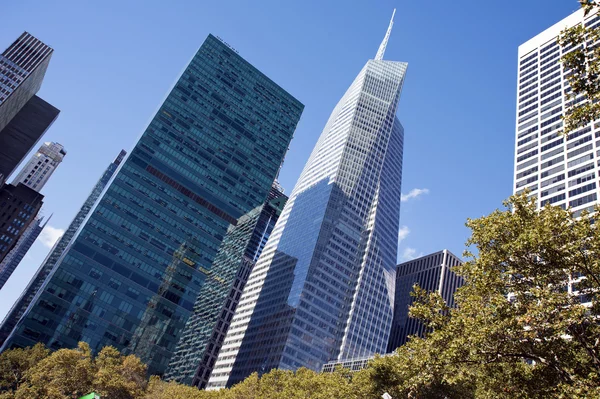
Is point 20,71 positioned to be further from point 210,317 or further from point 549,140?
point 549,140

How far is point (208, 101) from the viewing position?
423 feet

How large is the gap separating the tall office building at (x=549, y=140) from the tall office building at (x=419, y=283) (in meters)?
83.9

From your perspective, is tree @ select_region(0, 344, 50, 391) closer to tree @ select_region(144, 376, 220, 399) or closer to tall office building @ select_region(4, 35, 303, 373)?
tree @ select_region(144, 376, 220, 399)

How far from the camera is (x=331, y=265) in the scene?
138 meters

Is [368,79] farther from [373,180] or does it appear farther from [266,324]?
[266,324]

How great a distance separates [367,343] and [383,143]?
278 ft

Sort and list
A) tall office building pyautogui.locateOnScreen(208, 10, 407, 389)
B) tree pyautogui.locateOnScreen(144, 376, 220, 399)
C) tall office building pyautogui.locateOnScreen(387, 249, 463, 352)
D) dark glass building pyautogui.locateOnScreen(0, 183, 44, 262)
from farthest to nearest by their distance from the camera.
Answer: tall office building pyautogui.locateOnScreen(387, 249, 463, 352)
dark glass building pyautogui.locateOnScreen(0, 183, 44, 262)
tall office building pyautogui.locateOnScreen(208, 10, 407, 389)
tree pyautogui.locateOnScreen(144, 376, 220, 399)

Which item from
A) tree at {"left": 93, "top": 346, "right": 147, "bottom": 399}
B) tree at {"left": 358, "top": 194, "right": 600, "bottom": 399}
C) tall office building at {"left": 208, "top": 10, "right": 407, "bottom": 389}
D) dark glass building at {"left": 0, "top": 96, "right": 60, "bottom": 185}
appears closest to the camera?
tree at {"left": 358, "top": 194, "right": 600, "bottom": 399}

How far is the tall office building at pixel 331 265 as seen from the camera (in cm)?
12594

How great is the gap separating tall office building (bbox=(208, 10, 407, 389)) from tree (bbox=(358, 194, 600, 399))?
4139 inches

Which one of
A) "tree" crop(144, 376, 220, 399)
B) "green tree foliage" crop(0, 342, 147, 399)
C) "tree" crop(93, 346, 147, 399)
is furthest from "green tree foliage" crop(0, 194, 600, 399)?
"green tree foliage" crop(0, 342, 147, 399)

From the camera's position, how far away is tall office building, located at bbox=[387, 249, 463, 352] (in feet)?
537

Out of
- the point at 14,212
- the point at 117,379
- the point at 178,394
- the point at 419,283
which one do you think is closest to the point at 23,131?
the point at 14,212

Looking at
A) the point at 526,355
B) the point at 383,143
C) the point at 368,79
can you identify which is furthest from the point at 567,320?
the point at 368,79
